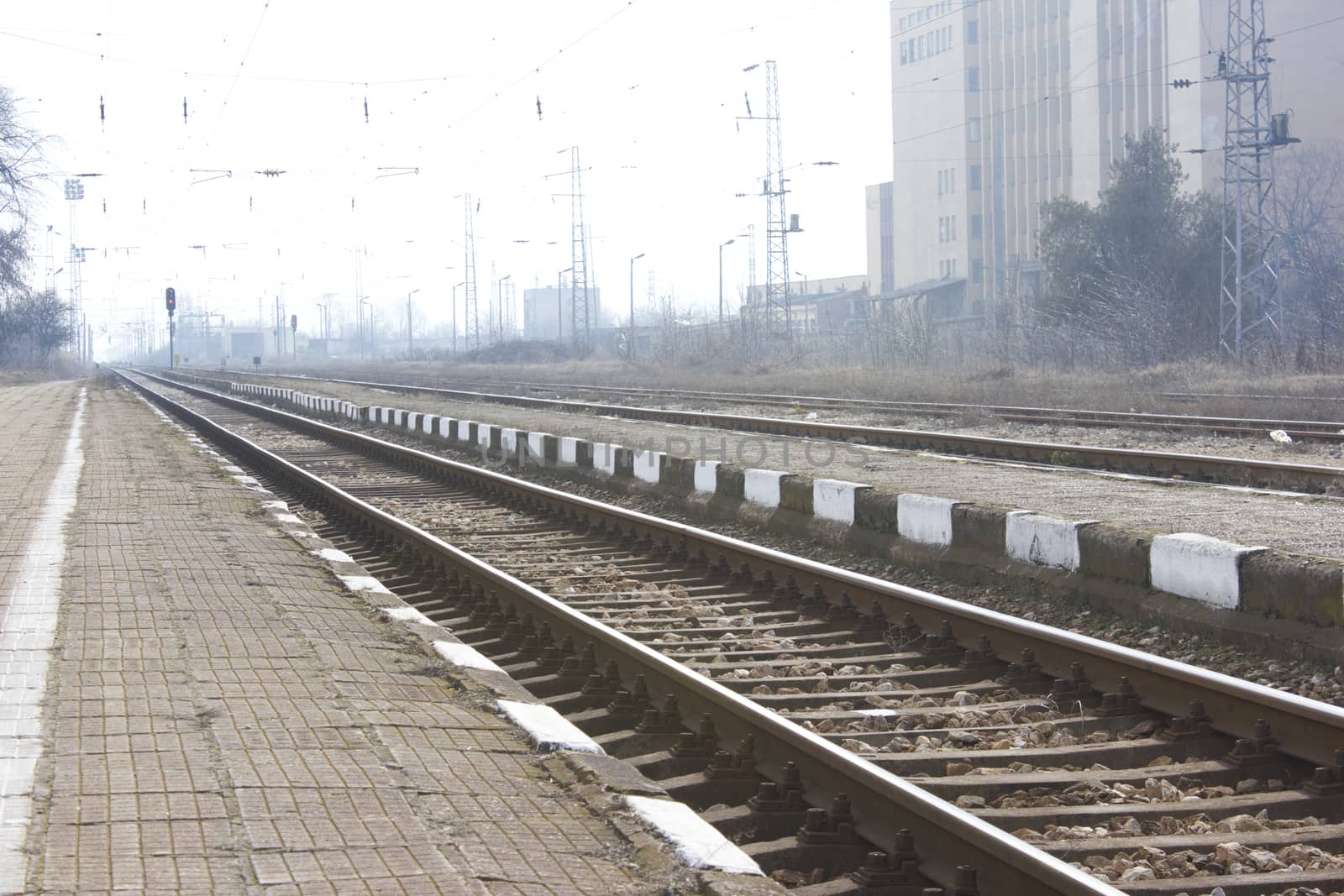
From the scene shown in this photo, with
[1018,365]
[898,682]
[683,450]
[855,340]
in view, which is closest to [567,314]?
[855,340]

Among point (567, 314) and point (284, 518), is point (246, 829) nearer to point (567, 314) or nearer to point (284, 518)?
point (284, 518)

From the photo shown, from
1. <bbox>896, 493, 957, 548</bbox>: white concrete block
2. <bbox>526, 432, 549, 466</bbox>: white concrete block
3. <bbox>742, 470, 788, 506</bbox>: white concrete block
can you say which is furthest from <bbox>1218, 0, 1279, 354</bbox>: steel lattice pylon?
<bbox>896, 493, 957, 548</bbox>: white concrete block

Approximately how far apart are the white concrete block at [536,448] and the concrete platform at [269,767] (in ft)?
32.2

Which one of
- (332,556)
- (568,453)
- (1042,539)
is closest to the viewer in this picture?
(1042,539)

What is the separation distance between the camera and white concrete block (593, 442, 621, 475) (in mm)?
16016

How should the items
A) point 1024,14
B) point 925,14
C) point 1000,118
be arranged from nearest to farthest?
1. point 1024,14
2. point 1000,118
3. point 925,14

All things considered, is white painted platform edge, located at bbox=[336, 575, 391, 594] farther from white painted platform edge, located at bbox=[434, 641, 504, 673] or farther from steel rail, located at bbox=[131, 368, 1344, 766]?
steel rail, located at bbox=[131, 368, 1344, 766]

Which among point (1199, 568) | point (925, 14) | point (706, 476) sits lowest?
point (1199, 568)

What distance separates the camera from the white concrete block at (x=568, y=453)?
686 inches

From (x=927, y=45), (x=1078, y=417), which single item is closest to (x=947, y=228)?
(x=927, y=45)

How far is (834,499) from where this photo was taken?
11109 mm

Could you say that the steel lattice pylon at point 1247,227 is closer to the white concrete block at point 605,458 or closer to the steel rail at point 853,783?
the white concrete block at point 605,458

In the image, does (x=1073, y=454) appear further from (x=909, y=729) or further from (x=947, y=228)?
(x=947, y=228)

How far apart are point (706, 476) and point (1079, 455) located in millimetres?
4211
